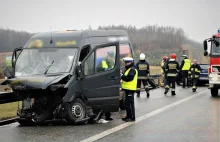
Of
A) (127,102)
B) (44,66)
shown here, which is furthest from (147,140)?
(44,66)

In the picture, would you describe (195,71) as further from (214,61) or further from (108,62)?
(108,62)

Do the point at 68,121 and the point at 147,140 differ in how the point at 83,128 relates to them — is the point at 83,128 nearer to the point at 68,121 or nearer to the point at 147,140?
the point at 68,121

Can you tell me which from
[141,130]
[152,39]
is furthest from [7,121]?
[152,39]

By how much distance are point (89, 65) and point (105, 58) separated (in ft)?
1.98

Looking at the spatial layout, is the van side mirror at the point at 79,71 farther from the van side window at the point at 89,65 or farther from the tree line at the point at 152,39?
the tree line at the point at 152,39

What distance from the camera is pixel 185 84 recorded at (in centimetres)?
2547

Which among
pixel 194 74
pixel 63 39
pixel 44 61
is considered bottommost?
pixel 194 74

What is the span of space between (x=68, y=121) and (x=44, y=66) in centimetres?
152

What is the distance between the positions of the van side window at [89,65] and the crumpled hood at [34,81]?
26.5 inches

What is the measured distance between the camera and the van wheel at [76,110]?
976 centimetres

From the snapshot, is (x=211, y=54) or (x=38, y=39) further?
(x=211, y=54)

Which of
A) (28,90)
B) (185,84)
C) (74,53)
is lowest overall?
(185,84)

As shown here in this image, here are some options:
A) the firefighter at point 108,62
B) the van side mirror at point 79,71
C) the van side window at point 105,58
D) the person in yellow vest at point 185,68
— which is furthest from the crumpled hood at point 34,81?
the person in yellow vest at point 185,68

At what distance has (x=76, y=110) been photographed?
32.5 feet
